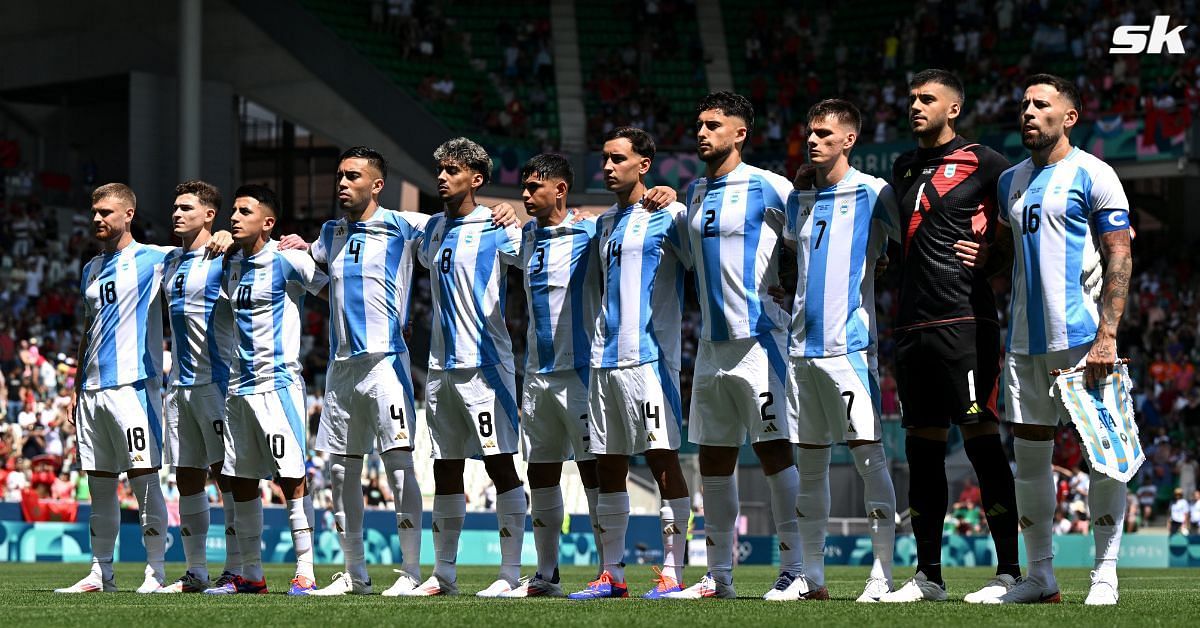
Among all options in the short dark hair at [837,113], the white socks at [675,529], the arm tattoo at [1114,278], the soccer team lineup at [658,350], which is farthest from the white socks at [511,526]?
the arm tattoo at [1114,278]

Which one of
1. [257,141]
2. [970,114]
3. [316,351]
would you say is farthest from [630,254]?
[257,141]

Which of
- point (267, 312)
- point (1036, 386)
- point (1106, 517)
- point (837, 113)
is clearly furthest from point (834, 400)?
point (267, 312)

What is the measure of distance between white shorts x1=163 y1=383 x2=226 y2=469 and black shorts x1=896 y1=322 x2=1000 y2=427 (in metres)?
4.53

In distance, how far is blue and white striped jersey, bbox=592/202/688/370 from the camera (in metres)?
9.02

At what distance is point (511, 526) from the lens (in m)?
9.68

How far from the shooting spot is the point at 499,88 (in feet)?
118

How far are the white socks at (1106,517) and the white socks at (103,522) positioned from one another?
20.4 feet

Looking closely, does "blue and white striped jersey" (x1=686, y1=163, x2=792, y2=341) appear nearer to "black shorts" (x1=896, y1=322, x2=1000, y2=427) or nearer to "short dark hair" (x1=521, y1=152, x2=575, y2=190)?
"black shorts" (x1=896, y1=322, x2=1000, y2=427)

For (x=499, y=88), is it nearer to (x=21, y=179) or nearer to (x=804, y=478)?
(x=21, y=179)

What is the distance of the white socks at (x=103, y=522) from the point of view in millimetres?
10453

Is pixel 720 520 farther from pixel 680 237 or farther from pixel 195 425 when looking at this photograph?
pixel 195 425

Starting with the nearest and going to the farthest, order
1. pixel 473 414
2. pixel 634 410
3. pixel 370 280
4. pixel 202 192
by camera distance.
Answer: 1. pixel 634 410
2. pixel 473 414
3. pixel 370 280
4. pixel 202 192

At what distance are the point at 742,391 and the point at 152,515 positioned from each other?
167 inches

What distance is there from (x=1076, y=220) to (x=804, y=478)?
6.38 feet
